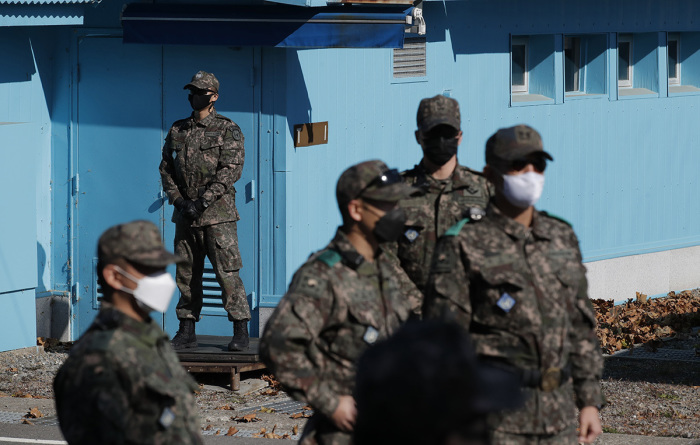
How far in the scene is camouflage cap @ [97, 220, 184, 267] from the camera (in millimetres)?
3963

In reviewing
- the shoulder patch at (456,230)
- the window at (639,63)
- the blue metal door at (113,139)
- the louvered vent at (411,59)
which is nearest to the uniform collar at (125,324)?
the shoulder patch at (456,230)

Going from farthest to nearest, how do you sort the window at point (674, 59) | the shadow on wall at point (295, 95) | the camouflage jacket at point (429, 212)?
the window at point (674, 59) → the shadow on wall at point (295, 95) → the camouflage jacket at point (429, 212)

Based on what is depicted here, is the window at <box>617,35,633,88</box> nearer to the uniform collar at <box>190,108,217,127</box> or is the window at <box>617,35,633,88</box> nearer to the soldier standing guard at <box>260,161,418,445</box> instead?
the uniform collar at <box>190,108,217,127</box>

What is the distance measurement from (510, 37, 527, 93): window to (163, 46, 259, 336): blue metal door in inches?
163

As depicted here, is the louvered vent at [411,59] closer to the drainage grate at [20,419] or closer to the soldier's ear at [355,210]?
the drainage grate at [20,419]

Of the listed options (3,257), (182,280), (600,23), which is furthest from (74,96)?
(600,23)

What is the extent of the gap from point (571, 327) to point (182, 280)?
512 cm

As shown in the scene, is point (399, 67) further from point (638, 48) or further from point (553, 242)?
point (553, 242)

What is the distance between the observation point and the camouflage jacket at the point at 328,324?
425cm

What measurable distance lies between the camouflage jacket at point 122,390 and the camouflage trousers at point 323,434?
1.68 ft

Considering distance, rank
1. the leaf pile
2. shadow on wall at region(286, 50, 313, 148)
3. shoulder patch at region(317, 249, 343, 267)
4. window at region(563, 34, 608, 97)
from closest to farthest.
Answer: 1. shoulder patch at region(317, 249, 343, 267)
2. shadow on wall at region(286, 50, 313, 148)
3. the leaf pile
4. window at region(563, 34, 608, 97)

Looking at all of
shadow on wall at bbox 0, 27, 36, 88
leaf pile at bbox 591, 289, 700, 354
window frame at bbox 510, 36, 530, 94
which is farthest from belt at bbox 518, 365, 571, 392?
window frame at bbox 510, 36, 530, 94

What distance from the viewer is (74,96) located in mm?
10852

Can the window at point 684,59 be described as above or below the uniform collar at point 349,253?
above
